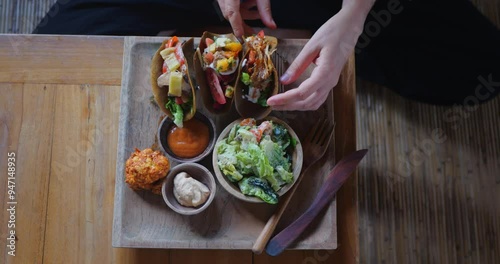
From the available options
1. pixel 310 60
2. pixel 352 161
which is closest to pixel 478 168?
pixel 352 161

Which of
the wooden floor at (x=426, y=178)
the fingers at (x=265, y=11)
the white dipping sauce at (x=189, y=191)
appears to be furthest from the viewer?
the wooden floor at (x=426, y=178)

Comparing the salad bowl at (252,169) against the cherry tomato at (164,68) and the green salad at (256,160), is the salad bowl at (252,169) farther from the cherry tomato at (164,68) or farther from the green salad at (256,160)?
the cherry tomato at (164,68)

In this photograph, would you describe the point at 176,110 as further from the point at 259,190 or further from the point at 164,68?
the point at 259,190

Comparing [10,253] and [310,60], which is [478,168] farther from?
[10,253]

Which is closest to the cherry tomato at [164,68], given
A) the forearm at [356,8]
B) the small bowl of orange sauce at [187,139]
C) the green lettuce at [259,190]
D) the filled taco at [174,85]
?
the filled taco at [174,85]

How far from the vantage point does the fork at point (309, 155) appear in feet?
3.36

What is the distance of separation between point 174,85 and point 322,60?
342 millimetres

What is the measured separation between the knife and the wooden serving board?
26 mm

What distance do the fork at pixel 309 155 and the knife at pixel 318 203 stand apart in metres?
0.02

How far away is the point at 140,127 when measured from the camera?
110cm

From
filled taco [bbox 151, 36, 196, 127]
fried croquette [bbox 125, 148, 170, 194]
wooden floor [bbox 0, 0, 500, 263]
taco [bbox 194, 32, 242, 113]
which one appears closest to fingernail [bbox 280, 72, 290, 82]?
taco [bbox 194, 32, 242, 113]

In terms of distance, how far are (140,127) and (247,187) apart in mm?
307

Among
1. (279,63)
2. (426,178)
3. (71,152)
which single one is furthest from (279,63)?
(426,178)

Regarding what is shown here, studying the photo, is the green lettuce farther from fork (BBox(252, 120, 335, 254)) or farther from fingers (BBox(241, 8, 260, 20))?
fingers (BBox(241, 8, 260, 20))
